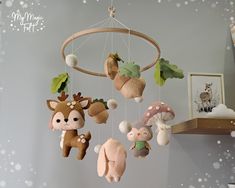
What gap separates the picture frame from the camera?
1642 millimetres

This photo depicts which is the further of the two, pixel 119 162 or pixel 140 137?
pixel 140 137

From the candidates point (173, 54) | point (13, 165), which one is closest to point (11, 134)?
point (13, 165)

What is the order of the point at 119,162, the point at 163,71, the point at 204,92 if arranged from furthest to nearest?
1. the point at 204,92
2. the point at 163,71
3. the point at 119,162

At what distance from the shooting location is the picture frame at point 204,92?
5.39ft

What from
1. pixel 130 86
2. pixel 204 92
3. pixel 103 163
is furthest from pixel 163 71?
pixel 204 92

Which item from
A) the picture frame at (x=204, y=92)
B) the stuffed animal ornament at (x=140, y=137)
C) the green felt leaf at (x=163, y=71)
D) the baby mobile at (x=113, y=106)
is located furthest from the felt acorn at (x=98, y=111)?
the picture frame at (x=204, y=92)

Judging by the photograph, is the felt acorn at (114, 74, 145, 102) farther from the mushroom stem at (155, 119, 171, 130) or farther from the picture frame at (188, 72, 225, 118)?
the picture frame at (188, 72, 225, 118)

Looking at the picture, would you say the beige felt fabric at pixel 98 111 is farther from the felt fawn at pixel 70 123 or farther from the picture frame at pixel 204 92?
the picture frame at pixel 204 92

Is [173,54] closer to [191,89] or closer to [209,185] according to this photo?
[191,89]

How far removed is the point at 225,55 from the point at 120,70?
830mm

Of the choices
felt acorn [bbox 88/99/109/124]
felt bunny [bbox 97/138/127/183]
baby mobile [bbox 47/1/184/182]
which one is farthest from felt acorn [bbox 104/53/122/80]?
felt bunny [bbox 97/138/127/183]

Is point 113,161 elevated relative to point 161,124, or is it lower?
lower

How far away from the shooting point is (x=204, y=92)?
65.2 inches

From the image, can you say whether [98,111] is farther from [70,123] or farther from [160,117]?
[160,117]
